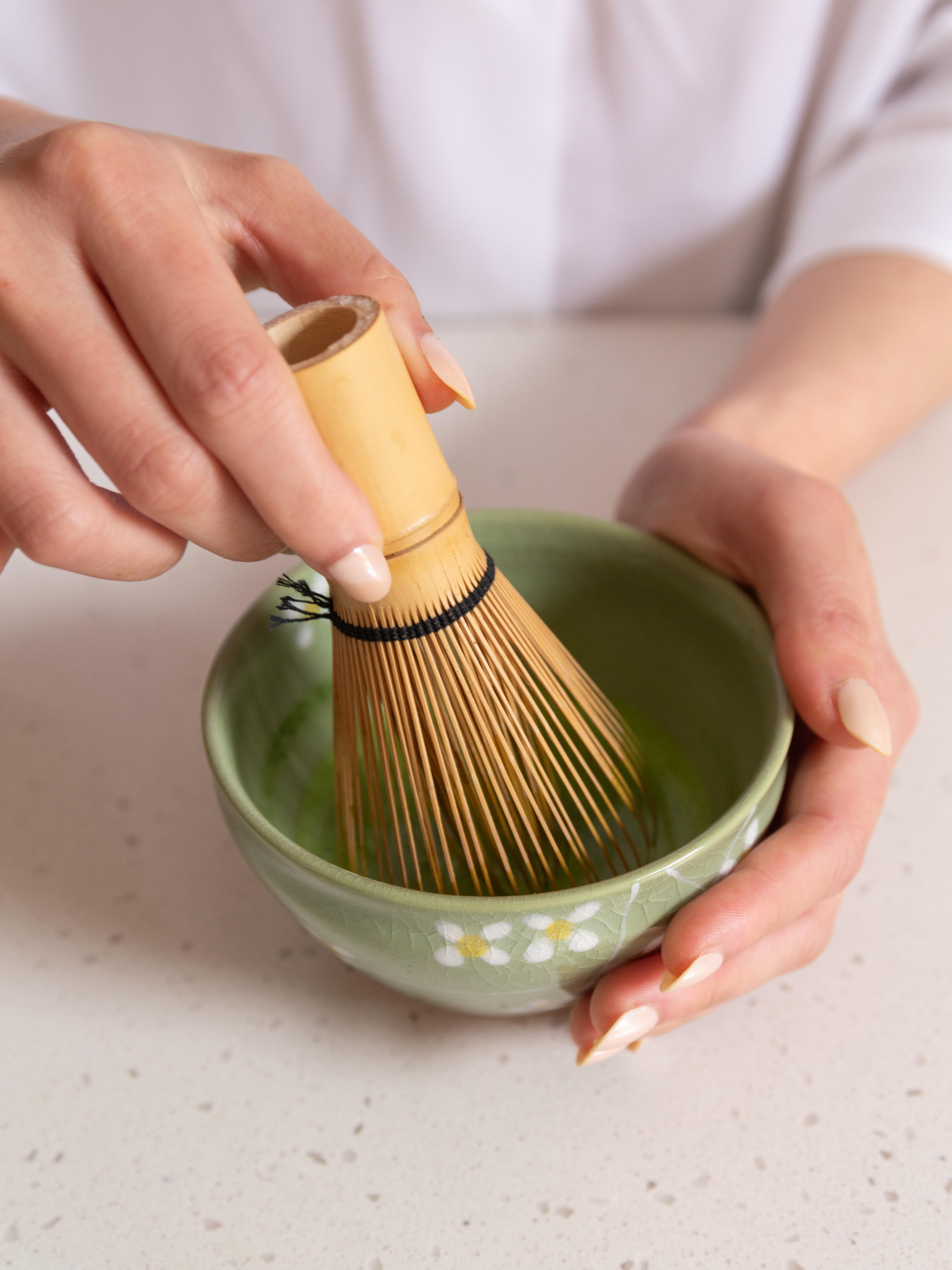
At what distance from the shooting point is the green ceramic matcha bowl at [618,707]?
0.33 meters

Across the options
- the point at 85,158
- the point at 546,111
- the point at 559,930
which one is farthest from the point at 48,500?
the point at 546,111

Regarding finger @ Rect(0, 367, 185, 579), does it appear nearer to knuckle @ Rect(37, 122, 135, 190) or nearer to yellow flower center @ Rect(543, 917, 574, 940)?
knuckle @ Rect(37, 122, 135, 190)

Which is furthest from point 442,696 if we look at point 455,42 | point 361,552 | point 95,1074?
point 455,42

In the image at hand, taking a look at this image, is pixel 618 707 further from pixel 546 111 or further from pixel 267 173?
pixel 546 111

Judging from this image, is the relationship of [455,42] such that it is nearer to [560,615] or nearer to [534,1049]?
[560,615]

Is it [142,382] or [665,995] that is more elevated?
[142,382]

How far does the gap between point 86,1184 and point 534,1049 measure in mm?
183

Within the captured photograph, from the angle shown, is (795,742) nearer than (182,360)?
No

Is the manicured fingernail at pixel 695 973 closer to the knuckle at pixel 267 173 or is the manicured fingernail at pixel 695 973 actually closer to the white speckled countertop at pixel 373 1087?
the white speckled countertop at pixel 373 1087

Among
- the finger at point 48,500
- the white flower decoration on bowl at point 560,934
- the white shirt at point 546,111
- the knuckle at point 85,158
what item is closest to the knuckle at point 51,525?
the finger at point 48,500

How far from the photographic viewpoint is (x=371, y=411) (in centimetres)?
32

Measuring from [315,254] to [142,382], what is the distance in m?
0.10

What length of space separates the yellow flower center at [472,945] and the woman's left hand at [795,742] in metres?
0.07

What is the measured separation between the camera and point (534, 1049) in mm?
422
